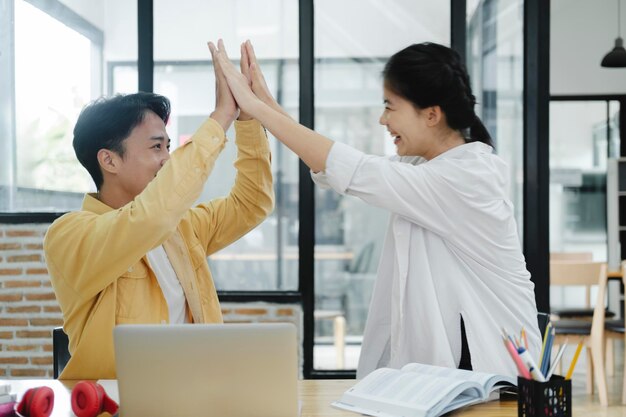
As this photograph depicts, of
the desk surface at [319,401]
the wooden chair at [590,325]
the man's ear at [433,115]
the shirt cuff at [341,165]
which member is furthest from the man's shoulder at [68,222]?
the wooden chair at [590,325]

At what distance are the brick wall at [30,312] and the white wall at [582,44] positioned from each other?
6.13 m

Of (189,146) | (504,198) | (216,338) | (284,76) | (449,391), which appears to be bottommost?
(449,391)

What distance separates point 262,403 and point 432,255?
2.56 ft

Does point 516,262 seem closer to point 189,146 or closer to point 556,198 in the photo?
point 189,146

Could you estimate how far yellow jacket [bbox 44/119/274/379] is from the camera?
1.73 meters

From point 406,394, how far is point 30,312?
306cm

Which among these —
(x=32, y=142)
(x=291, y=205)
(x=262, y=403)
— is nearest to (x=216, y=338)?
(x=262, y=403)

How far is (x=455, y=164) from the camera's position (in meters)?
1.88

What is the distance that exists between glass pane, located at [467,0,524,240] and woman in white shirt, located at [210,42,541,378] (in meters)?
2.04

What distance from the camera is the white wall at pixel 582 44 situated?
8.85 m

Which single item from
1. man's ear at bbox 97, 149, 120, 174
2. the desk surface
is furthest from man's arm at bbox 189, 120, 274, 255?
the desk surface

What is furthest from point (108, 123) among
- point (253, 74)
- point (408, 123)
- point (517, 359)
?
point (517, 359)

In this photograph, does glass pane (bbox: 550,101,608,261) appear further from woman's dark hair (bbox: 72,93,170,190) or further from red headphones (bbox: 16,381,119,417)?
red headphones (bbox: 16,381,119,417)

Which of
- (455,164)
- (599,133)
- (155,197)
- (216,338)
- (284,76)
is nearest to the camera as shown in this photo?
(216,338)
